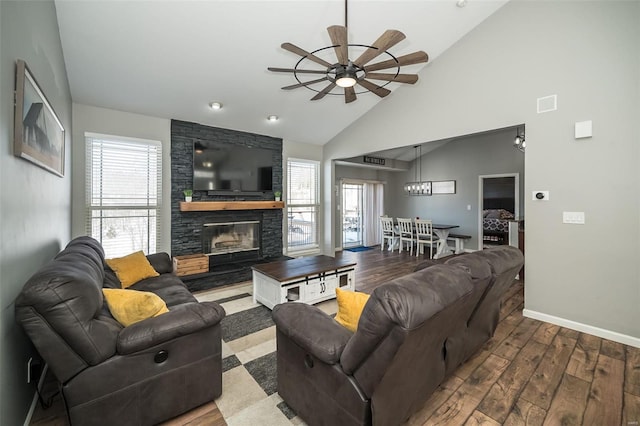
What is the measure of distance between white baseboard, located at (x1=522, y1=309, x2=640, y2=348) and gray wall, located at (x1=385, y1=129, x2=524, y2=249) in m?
4.30

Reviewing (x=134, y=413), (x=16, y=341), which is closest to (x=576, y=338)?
(x=134, y=413)

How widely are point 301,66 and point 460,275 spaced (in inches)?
139

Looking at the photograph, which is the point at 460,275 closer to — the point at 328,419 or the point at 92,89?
the point at 328,419

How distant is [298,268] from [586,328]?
311 cm

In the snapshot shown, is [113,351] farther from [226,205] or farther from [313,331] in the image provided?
[226,205]

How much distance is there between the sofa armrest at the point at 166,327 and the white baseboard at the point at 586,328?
11.3ft

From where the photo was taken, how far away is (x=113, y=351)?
4.76 ft

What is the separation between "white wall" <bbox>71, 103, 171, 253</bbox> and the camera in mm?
3908

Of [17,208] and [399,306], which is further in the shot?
[17,208]

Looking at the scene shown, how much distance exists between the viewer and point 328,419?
56.6 inches

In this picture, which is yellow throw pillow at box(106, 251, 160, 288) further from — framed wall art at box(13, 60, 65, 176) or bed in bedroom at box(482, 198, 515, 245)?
bed in bedroom at box(482, 198, 515, 245)

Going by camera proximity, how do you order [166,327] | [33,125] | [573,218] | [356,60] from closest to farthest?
[166,327] → [33,125] → [356,60] → [573,218]

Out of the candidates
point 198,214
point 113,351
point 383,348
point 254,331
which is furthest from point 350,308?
point 198,214

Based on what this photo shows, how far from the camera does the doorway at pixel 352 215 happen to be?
8180 mm
